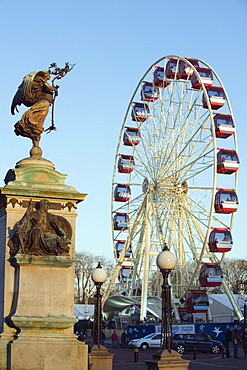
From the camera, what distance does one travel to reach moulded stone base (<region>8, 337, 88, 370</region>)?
508 inches

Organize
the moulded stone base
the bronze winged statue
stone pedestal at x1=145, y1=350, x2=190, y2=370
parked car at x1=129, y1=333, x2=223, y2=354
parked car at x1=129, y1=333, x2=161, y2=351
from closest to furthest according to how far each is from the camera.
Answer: stone pedestal at x1=145, y1=350, x2=190, y2=370, the moulded stone base, the bronze winged statue, parked car at x1=129, y1=333, x2=223, y2=354, parked car at x1=129, y1=333, x2=161, y2=351

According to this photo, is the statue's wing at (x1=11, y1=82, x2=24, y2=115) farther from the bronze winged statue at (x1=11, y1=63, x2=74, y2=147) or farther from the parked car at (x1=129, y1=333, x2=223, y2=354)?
the parked car at (x1=129, y1=333, x2=223, y2=354)

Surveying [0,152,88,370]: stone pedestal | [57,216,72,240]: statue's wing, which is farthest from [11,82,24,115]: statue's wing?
[57,216,72,240]: statue's wing

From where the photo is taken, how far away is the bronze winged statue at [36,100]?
617 inches

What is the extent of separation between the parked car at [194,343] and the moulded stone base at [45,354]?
2383 cm

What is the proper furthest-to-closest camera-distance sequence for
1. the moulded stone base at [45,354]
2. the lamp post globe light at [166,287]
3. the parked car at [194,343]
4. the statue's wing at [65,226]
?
1. the parked car at [194,343]
2. the statue's wing at [65,226]
3. the lamp post globe light at [166,287]
4. the moulded stone base at [45,354]

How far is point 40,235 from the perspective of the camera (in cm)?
1361

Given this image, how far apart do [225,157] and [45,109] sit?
27.0m

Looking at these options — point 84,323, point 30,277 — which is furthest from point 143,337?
point 30,277

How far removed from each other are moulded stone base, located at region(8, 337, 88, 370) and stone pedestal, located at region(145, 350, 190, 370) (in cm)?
170

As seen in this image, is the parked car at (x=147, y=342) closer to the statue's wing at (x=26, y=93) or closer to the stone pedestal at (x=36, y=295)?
the statue's wing at (x=26, y=93)

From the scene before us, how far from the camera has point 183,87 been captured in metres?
46.7

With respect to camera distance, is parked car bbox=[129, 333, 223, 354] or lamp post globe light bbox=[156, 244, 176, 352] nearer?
lamp post globe light bbox=[156, 244, 176, 352]

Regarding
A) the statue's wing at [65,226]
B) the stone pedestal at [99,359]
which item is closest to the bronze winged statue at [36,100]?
the statue's wing at [65,226]
